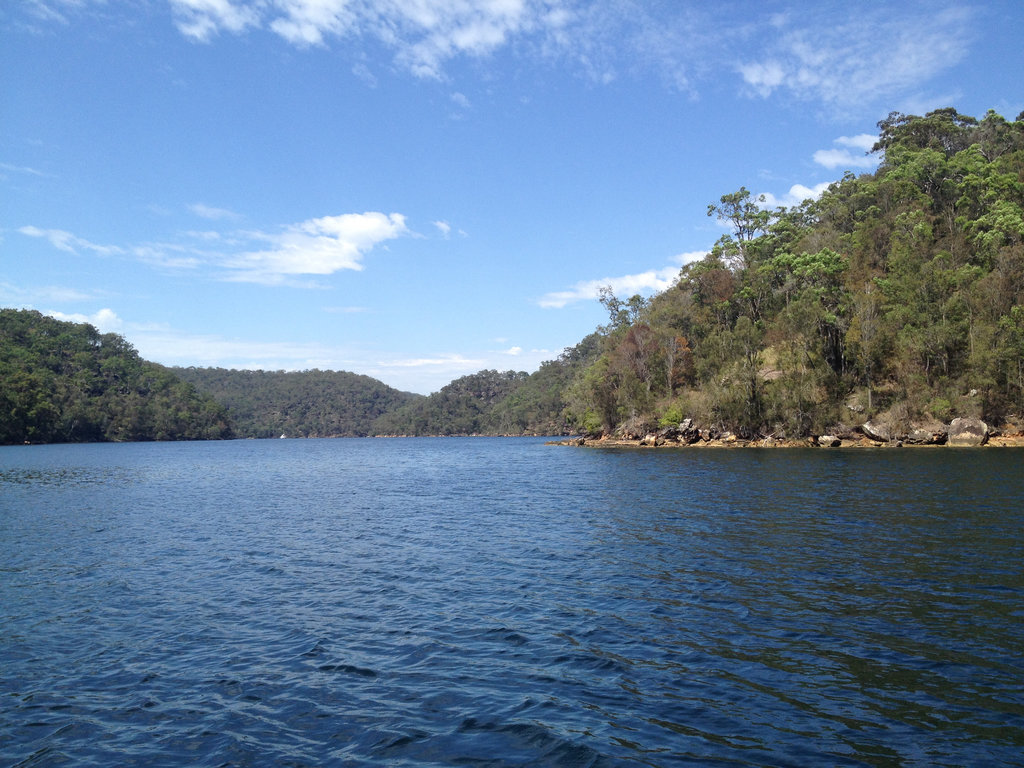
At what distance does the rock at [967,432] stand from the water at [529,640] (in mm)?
47244

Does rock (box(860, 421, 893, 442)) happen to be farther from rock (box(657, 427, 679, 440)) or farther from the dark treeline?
rock (box(657, 427, 679, 440))

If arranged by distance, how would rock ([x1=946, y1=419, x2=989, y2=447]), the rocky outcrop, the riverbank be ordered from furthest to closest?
1. the rocky outcrop
2. rock ([x1=946, y1=419, x2=989, y2=447])
3. the riverbank

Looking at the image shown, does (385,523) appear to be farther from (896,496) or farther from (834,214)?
(834,214)

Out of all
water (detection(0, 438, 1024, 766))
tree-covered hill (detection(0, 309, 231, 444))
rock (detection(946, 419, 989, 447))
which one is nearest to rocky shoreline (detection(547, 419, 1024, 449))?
rock (detection(946, 419, 989, 447))

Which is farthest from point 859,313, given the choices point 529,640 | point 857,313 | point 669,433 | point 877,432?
point 529,640

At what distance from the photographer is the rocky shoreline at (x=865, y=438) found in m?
66.6

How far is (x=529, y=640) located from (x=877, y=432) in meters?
74.3

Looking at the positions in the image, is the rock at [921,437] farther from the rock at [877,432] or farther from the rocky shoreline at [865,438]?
the rock at [877,432]

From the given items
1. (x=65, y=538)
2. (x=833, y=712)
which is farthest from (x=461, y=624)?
(x=65, y=538)

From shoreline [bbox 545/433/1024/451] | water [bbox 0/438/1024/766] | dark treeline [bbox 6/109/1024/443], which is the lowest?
water [bbox 0/438/1024/766]

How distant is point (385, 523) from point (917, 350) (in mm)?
70857

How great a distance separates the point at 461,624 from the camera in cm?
1471

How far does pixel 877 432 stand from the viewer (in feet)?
240

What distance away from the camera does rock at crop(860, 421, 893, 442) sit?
2857 inches
